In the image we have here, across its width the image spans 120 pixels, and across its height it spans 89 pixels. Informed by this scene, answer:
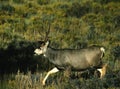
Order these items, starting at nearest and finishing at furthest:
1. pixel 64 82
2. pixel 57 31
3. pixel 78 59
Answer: pixel 64 82 → pixel 78 59 → pixel 57 31

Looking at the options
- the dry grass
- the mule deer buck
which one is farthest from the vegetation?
the mule deer buck

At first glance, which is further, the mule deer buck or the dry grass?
the mule deer buck

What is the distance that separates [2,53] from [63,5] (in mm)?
14382

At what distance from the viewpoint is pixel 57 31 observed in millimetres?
23438

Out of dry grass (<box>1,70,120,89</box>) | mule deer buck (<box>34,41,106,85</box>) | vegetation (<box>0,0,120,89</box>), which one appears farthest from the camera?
vegetation (<box>0,0,120,89</box>)

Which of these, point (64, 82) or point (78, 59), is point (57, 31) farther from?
point (64, 82)

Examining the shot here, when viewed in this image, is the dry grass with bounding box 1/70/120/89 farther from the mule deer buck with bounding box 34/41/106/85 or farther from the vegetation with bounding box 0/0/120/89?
the mule deer buck with bounding box 34/41/106/85

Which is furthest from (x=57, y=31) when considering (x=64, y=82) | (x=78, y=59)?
(x=64, y=82)

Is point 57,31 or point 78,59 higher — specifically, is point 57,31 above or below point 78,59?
below

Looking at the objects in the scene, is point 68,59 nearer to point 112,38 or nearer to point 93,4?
point 112,38

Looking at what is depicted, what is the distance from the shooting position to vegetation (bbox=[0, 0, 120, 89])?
15.3 meters

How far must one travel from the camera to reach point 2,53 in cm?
1789

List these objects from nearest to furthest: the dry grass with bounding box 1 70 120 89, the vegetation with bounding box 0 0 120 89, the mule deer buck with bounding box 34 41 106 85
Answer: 1. the dry grass with bounding box 1 70 120 89
2. the mule deer buck with bounding box 34 41 106 85
3. the vegetation with bounding box 0 0 120 89

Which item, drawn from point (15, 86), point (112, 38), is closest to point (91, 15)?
point (112, 38)
